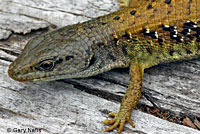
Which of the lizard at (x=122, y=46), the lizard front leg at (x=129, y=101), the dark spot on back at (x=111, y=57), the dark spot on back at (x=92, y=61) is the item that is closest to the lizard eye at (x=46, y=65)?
the lizard at (x=122, y=46)

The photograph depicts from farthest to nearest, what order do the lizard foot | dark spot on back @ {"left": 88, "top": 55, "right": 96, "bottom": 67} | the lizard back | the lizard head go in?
dark spot on back @ {"left": 88, "top": 55, "right": 96, "bottom": 67} < the lizard back < the lizard head < the lizard foot

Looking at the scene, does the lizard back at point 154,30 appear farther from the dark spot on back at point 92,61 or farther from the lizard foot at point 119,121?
the lizard foot at point 119,121

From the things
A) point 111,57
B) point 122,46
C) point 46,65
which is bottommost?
point 46,65

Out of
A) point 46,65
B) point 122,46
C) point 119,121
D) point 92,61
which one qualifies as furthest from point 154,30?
point 46,65

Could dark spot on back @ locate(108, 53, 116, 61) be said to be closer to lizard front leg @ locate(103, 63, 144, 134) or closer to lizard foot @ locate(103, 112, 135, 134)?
lizard front leg @ locate(103, 63, 144, 134)

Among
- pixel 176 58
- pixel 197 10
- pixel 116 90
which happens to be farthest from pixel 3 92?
pixel 197 10

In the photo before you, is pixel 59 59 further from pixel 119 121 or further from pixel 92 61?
pixel 119 121

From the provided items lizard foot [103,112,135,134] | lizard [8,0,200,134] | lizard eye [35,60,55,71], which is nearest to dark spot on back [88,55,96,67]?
lizard [8,0,200,134]
